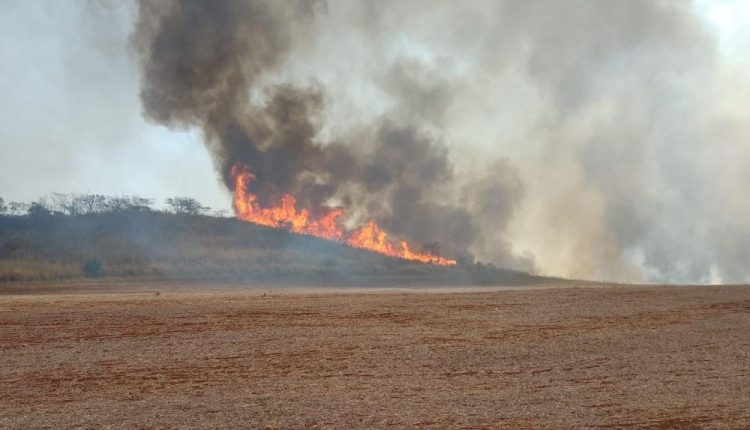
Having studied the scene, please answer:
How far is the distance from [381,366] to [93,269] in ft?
152

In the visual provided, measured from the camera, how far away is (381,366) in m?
17.7

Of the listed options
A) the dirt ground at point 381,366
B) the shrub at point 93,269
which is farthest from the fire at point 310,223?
the dirt ground at point 381,366

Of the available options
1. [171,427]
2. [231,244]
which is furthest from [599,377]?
[231,244]

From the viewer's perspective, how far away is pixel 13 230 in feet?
245

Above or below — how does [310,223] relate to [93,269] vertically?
above

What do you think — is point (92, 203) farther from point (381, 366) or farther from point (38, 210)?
point (381, 366)

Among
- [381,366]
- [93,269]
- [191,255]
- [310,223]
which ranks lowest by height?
Answer: [381,366]

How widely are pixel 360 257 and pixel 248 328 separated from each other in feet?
141

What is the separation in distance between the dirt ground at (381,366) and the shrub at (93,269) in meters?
27.9

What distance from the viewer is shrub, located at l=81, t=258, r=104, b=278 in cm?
5891

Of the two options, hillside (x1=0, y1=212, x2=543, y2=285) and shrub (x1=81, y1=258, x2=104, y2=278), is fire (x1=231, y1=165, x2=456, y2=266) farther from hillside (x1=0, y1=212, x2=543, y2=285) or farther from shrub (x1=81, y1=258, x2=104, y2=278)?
shrub (x1=81, y1=258, x2=104, y2=278)

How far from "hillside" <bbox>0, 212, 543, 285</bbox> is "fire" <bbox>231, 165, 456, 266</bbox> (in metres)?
1.32

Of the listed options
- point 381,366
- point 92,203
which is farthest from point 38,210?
point 381,366

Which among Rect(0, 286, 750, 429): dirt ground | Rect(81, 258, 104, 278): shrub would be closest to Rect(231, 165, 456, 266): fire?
Rect(81, 258, 104, 278): shrub
